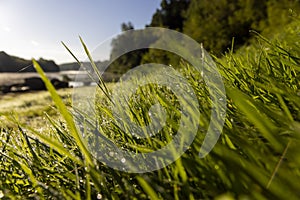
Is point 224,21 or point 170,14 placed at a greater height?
point 170,14

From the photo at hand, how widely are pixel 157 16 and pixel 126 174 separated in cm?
2701

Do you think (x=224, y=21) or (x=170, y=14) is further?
(x=170, y=14)

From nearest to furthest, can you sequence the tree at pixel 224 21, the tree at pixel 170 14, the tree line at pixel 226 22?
the tree line at pixel 226 22 < the tree at pixel 224 21 < the tree at pixel 170 14

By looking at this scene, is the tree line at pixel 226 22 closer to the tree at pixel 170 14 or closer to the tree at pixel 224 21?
the tree at pixel 224 21

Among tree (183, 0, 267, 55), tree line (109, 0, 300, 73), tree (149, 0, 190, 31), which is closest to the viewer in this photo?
tree line (109, 0, 300, 73)

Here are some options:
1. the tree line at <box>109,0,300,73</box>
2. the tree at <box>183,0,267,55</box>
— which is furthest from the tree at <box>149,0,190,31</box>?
the tree at <box>183,0,267,55</box>

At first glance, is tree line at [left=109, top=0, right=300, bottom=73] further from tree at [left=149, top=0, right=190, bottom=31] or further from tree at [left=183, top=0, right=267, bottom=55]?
tree at [left=149, top=0, right=190, bottom=31]

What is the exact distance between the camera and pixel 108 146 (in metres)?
0.48

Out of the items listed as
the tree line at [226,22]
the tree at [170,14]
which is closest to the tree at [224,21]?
the tree line at [226,22]

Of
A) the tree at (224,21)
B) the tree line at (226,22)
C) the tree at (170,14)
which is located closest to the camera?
the tree line at (226,22)

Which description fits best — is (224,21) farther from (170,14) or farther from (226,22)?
(170,14)

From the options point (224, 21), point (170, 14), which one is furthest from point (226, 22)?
point (170, 14)

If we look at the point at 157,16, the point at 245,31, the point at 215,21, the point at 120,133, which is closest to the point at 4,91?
the point at 215,21

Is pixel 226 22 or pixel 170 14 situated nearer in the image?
pixel 226 22
